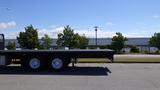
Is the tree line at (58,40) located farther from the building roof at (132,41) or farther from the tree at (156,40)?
the building roof at (132,41)

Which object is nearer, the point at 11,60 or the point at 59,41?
the point at 11,60

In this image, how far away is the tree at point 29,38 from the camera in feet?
203

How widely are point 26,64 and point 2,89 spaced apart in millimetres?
7769

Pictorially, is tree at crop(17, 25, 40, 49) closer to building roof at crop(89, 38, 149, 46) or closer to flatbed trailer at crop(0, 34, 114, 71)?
flatbed trailer at crop(0, 34, 114, 71)

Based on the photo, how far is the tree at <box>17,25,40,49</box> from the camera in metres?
61.9

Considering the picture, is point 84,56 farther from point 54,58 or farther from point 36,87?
point 36,87

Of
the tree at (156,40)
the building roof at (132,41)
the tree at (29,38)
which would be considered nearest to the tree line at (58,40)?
the tree at (29,38)

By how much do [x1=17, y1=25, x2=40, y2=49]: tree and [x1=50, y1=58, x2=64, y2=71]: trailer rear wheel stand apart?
42.4 m

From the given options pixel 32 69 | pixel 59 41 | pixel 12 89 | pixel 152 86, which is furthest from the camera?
pixel 59 41

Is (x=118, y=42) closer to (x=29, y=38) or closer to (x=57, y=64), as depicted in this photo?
(x=29, y=38)

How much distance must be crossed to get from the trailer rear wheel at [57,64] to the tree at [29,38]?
42440mm

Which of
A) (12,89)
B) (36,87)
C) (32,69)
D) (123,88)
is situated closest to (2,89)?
(12,89)

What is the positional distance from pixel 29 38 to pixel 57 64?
43.4 meters

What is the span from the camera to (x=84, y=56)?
19984 mm
